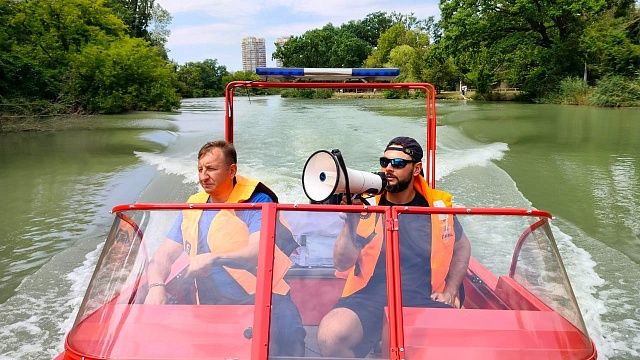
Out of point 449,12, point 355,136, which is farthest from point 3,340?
point 449,12

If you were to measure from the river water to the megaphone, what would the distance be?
7.50ft

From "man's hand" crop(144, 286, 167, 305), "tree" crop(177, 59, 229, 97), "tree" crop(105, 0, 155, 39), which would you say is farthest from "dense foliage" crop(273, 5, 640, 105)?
"tree" crop(177, 59, 229, 97)

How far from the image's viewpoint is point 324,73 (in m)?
4.98

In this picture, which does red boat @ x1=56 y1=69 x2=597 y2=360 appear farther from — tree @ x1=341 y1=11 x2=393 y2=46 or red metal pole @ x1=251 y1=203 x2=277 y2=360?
tree @ x1=341 y1=11 x2=393 y2=46

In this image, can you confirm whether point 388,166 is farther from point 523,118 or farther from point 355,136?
point 523,118

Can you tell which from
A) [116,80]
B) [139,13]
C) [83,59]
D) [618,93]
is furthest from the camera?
[139,13]

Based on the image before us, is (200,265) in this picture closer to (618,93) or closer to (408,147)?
(408,147)

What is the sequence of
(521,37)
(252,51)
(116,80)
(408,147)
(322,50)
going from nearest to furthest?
(408,147) < (116,80) < (521,37) < (322,50) < (252,51)

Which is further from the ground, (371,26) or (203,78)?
(371,26)

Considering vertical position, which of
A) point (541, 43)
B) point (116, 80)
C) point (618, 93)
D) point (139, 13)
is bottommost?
point (618, 93)

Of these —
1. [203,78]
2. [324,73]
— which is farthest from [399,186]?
[203,78]

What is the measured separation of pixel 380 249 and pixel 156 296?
91 cm

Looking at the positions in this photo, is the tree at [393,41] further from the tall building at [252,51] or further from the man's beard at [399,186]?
the tall building at [252,51]

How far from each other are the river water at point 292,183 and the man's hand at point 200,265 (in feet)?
6.77
